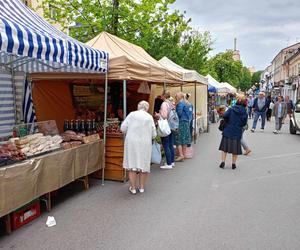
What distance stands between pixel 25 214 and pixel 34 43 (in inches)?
90.9

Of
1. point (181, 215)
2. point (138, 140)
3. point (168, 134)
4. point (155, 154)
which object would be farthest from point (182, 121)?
point (181, 215)

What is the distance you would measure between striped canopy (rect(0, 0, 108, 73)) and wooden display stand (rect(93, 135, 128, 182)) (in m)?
1.49

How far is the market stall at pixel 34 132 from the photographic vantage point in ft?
12.1

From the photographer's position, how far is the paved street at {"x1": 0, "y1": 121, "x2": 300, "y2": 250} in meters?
3.74

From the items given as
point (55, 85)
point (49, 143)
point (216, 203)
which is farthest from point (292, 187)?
point (55, 85)

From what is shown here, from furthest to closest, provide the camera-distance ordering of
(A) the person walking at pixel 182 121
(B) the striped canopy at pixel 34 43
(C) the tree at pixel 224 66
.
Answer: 1. (C) the tree at pixel 224 66
2. (A) the person walking at pixel 182 121
3. (B) the striped canopy at pixel 34 43

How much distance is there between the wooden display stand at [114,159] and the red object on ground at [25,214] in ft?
6.52

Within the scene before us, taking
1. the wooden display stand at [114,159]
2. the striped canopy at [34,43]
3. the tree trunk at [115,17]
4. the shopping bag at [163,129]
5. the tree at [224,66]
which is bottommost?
the wooden display stand at [114,159]

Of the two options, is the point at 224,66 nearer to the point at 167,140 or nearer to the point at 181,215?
the point at 167,140

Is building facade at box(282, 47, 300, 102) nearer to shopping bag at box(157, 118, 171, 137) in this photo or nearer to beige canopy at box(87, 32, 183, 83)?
beige canopy at box(87, 32, 183, 83)

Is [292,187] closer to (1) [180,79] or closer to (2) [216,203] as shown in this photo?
(2) [216,203]

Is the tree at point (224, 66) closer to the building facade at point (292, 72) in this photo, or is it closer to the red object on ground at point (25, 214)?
the building facade at point (292, 72)

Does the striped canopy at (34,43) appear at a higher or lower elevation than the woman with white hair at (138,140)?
higher

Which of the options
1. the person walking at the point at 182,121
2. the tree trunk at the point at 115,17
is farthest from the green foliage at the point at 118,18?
the person walking at the point at 182,121
